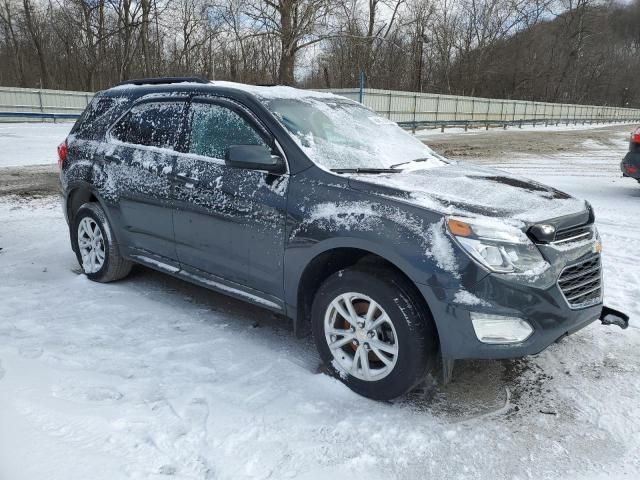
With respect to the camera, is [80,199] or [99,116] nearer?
[99,116]

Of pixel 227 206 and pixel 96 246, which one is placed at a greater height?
pixel 227 206

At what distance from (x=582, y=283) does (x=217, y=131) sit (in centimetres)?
260

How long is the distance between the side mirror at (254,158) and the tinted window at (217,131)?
0.65 ft

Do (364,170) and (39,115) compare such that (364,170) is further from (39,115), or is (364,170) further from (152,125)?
(39,115)

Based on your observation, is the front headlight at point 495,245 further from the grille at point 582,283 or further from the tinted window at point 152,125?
the tinted window at point 152,125

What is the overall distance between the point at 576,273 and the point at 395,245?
105cm

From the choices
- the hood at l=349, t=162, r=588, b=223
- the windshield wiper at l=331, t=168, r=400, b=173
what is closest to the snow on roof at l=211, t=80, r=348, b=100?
the windshield wiper at l=331, t=168, r=400, b=173

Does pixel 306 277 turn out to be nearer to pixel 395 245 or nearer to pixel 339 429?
pixel 395 245

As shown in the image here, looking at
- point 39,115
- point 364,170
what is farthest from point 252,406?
point 39,115

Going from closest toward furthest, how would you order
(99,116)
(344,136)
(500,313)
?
1. (500,313)
2. (344,136)
3. (99,116)

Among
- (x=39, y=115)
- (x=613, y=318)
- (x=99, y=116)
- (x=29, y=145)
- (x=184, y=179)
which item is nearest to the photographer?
(x=613, y=318)

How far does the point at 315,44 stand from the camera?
31.0m

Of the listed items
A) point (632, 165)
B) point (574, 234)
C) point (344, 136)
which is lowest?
point (632, 165)

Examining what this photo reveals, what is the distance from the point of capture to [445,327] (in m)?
2.70
